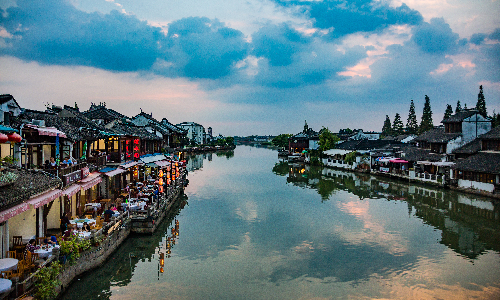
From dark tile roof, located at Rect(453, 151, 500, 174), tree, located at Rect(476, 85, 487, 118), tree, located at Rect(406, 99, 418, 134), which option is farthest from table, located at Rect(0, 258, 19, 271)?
tree, located at Rect(406, 99, 418, 134)

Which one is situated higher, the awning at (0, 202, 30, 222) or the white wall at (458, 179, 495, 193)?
the awning at (0, 202, 30, 222)

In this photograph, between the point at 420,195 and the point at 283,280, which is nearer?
the point at 283,280

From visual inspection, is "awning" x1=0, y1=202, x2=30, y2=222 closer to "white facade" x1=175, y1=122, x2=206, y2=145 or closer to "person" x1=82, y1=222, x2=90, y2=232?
"person" x1=82, y1=222, x2=90, y2=232

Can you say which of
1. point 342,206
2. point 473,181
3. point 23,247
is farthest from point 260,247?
point 473,181

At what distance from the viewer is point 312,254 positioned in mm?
17875

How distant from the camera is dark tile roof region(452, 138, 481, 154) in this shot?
3841cm

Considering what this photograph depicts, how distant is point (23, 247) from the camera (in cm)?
1274

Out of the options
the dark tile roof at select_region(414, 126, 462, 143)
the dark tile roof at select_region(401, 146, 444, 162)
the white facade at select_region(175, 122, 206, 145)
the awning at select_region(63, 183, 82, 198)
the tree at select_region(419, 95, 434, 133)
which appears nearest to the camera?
the awning at select_region(63, 183, 82, 198)

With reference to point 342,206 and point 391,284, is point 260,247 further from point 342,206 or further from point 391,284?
point 342,206

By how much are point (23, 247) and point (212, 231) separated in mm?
11367

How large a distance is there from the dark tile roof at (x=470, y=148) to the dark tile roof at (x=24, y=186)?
139ft

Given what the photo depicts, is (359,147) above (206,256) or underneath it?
above

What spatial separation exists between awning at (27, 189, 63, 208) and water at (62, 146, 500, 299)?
3.52m

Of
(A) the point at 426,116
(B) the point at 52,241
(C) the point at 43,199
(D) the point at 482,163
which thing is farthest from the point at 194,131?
(C) the point at 43,199
